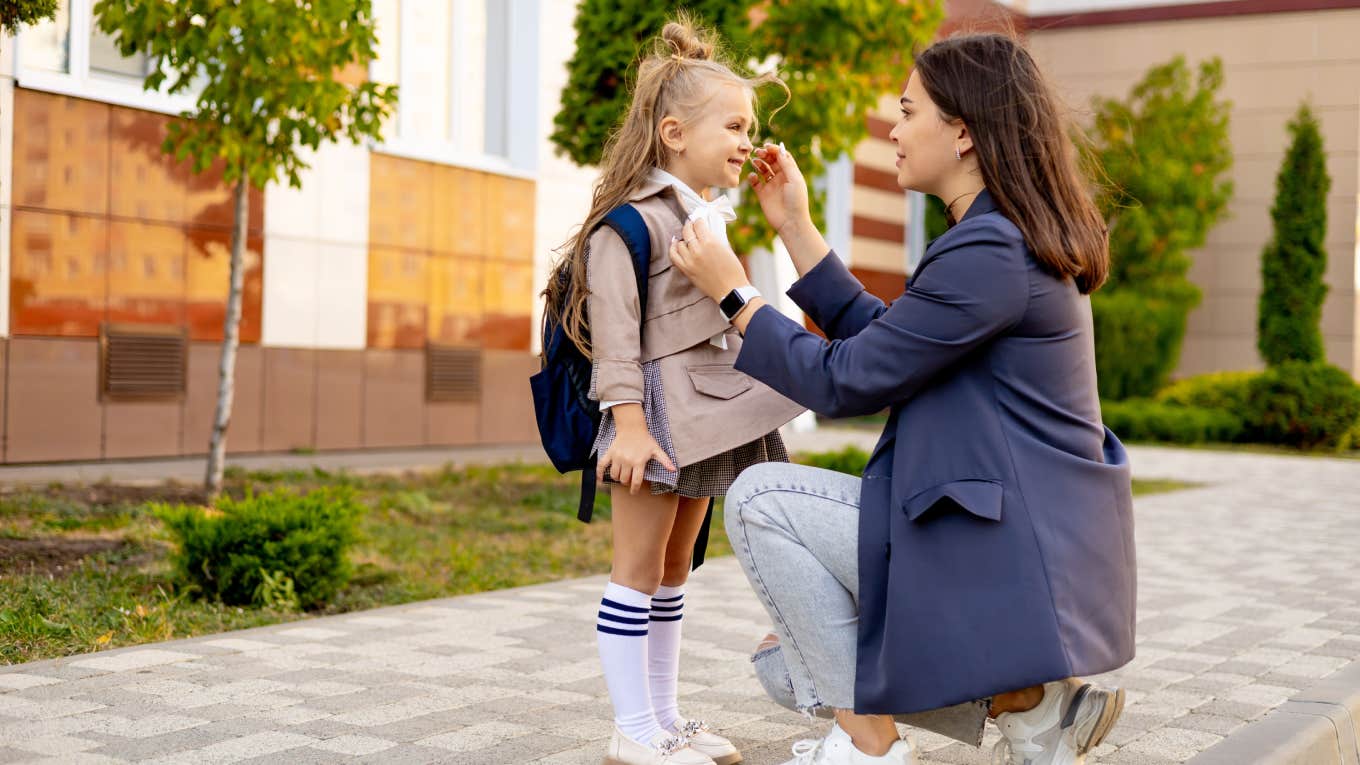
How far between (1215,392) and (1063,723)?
60.0 feet

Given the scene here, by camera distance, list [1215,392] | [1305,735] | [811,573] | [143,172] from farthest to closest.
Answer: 1. [1215,392]
2. [143,172]
3. [1305,735]
4. [811,573]

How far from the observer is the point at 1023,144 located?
275cm

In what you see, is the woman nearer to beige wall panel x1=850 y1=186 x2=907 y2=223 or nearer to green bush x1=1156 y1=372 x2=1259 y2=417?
green bush x1=1156 y1=372 x2=1259 y2=417

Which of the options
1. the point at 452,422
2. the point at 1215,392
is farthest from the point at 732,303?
the point at 1215,392

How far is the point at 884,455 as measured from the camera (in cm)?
281

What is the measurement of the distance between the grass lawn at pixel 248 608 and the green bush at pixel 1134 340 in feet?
42.3

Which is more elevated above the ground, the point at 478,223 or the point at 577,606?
the point at 478,223

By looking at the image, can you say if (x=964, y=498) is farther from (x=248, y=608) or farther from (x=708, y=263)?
(x=248, y=608)

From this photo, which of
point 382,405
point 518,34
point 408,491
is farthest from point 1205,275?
point 408,491

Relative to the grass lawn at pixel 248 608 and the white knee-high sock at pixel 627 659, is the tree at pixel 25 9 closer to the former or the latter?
the grass lawn at pixel 248 608

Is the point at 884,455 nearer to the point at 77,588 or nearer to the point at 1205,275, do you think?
the point at 77,588

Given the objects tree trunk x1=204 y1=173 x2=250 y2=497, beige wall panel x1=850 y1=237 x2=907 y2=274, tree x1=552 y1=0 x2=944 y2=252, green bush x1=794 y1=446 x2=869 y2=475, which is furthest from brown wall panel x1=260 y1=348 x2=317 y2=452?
beige wall panel x1=850 y1=237 x2=907 y2=274

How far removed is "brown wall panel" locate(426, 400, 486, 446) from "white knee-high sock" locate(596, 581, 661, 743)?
9557mm

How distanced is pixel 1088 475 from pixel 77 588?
13.0ft
